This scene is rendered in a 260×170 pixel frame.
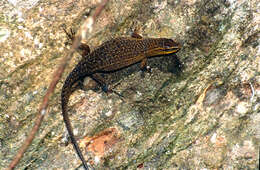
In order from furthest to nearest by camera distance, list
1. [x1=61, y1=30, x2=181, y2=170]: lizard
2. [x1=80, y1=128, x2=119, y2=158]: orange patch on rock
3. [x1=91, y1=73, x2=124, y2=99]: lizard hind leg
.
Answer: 1. [x1=91, y1=73, x2=124, y2=99]: lizard hind leg
2. [x1=61, y1=30, x2=181, y2=170]: lizard
3. [x1=80, y1=128, x2=119, y2=158]: orange patch on rock

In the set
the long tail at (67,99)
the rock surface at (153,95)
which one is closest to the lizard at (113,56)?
the long tail at (67,99)

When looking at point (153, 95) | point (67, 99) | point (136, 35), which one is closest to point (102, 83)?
point (67, 99)

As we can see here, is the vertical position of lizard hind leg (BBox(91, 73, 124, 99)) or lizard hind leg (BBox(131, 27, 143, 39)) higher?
lizard hind leg (BBox(131, 27, 143, 39))

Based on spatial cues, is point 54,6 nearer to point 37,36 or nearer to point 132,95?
point 37,36

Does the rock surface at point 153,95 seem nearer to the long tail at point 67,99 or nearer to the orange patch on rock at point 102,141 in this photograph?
the orange patch on rock at point 102,141

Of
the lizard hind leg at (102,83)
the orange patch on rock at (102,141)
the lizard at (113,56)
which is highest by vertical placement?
the lizard at (113,56)

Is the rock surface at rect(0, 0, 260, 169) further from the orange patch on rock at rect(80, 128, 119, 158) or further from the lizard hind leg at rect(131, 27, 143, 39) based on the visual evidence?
the lizard hind leg at rect(131, 27, 143, 39)

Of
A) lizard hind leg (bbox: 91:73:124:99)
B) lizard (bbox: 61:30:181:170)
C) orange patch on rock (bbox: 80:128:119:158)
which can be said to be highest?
lizard (bbox: 61:30:181:170)

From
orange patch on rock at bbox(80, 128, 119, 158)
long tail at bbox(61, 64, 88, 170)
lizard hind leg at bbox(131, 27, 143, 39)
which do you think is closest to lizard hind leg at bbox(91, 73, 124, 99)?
long tail at bbox(61, 64, 88, 170)

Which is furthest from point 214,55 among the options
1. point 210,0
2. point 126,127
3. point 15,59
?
point 15,59
